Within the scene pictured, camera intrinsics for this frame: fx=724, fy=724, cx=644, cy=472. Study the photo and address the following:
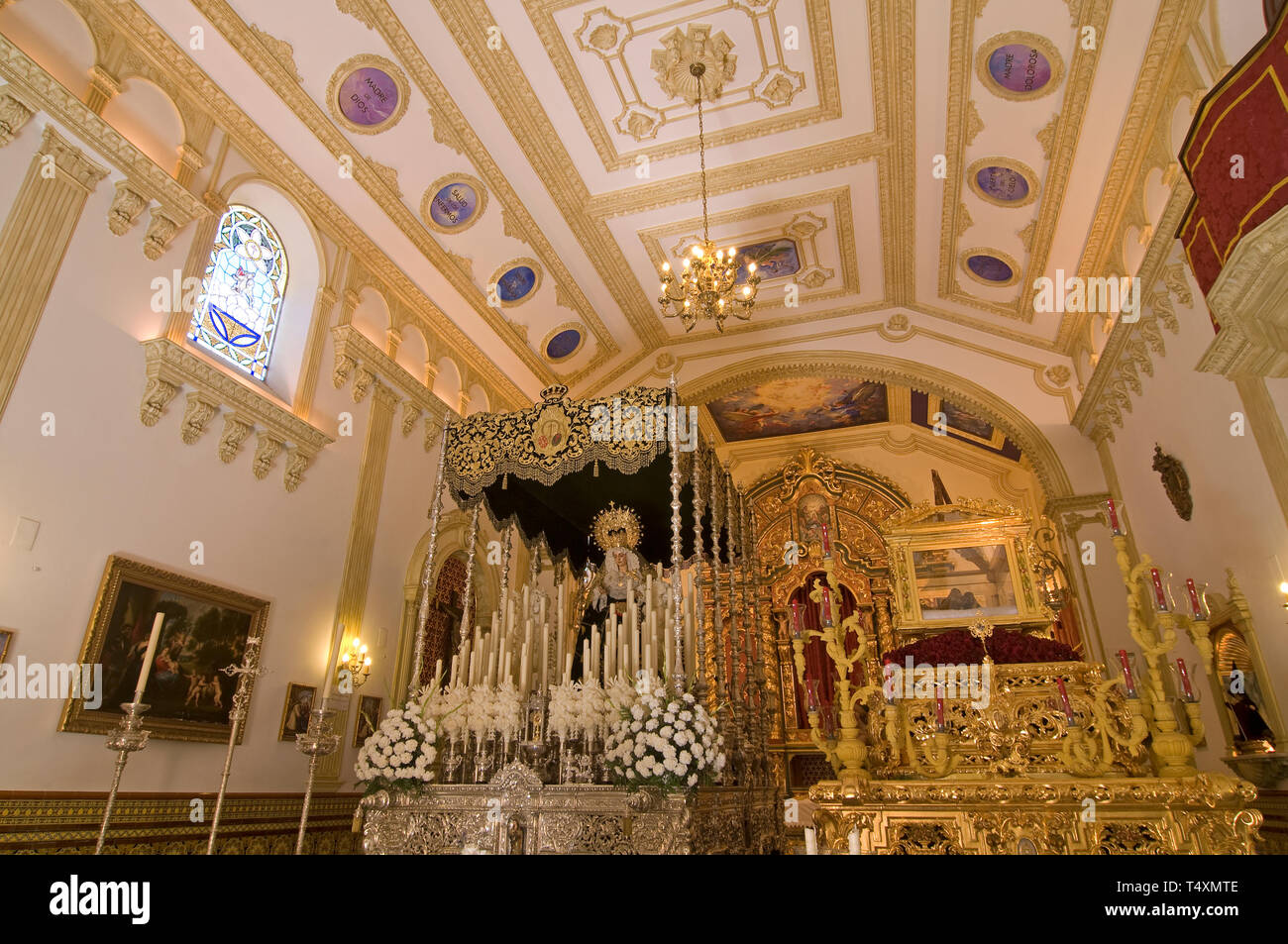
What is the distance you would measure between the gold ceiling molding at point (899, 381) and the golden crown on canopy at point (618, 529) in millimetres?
5181

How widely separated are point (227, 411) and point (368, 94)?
3.67 meters

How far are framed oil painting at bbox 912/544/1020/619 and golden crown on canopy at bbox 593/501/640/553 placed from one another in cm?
606

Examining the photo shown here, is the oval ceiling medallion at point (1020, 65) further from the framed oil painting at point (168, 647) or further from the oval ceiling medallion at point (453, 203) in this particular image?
the framed oil painting at point (168, 647)

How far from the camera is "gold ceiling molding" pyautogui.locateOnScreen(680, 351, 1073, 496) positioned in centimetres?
1078

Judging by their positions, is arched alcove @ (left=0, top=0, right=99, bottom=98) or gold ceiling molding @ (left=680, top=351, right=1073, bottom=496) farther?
gold ceiling molding @ (left=680, top=351, right=1073, bottom=496)

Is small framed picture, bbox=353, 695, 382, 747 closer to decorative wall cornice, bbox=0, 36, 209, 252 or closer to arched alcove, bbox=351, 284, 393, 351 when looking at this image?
arched alcove, bbox=351, 284, 393, 351

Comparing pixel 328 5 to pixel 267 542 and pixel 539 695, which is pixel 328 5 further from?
pixel 539 695


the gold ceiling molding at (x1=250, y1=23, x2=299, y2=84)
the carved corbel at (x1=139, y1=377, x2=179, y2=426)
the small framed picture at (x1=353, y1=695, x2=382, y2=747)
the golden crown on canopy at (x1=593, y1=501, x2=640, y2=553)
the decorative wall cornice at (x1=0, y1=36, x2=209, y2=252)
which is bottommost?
the small framed picture at (x1=353, y1=695, x2=382, y2=747)

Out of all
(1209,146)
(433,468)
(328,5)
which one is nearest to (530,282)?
(433,468)

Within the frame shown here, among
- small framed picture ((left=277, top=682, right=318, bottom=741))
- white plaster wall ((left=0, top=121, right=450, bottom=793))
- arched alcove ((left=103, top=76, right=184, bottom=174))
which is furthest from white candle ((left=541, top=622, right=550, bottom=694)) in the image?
arched alcove ((left=103, top=76, right=184, bottom=174))

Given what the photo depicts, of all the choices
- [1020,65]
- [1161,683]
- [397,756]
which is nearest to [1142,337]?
[1020,65]

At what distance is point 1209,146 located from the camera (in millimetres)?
3967

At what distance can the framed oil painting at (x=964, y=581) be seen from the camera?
1125cm

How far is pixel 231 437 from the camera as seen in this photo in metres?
6.61
